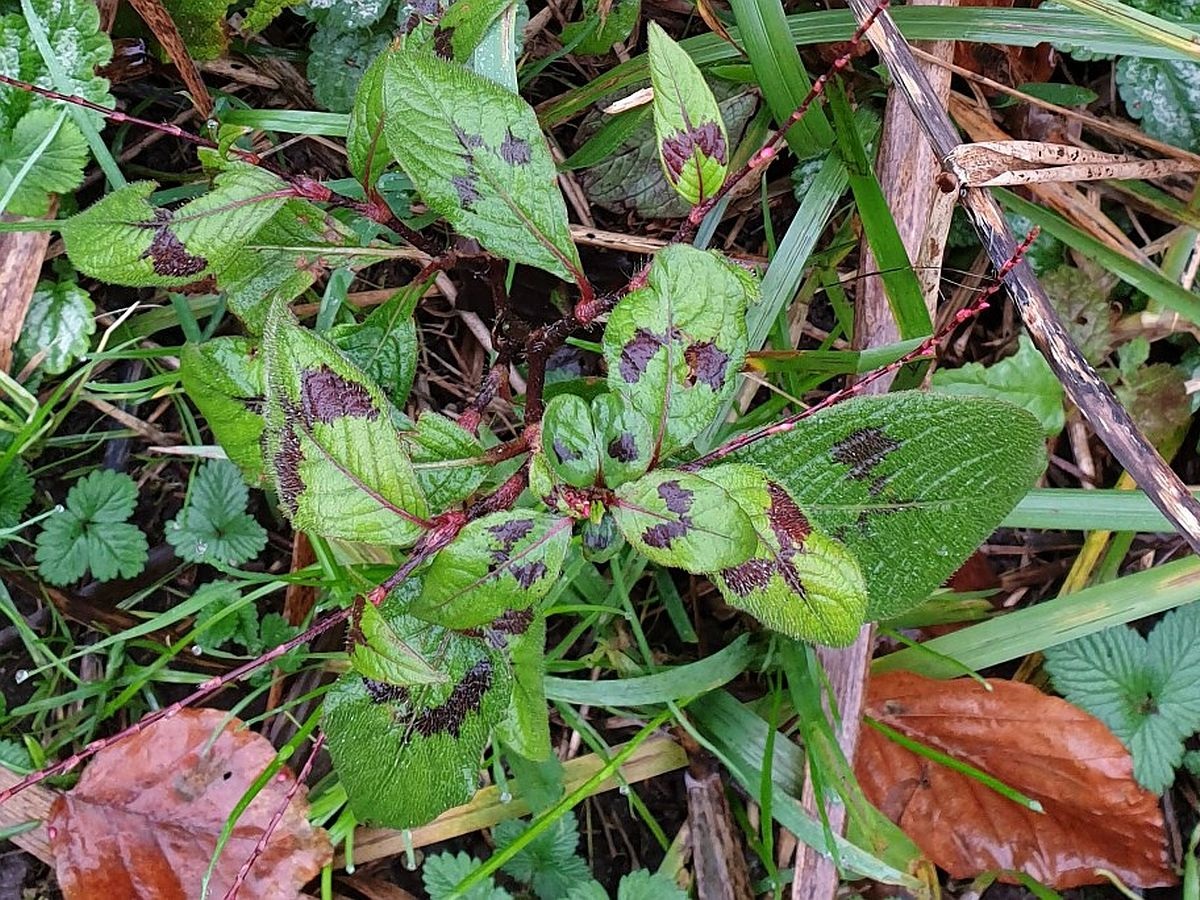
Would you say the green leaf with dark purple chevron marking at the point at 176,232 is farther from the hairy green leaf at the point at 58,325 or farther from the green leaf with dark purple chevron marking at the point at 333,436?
the hairy green leaf at the point at 58,325

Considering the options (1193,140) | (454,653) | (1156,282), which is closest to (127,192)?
(454,653)

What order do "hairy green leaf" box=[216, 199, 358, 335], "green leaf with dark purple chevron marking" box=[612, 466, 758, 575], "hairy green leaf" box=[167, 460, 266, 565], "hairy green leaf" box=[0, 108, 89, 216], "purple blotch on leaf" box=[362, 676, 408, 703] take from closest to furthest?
"green leaf with dark purple chevron marking" box=[612, 466, 758, 575]
"purple blotch on leaf" box=[362, 676, 408, 703]
"hairy green leaf" box=[216, 199, 358, 335]
"hairy green leaf" box=[0, 108, 89, 216]
"hairy green leaf" box=[167, 460, 266, 565]

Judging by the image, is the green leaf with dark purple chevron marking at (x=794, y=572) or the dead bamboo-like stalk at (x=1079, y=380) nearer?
the green leaf with dark purple chevron marking at (x=794, y=572)

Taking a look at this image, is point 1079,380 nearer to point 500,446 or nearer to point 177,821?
point 500,446

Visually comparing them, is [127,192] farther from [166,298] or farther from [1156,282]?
[1156,282]

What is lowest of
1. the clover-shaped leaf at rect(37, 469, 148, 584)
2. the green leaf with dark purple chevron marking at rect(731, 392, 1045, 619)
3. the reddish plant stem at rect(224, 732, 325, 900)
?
the clover-shaped leaf at rect(37, 469, 148, 584)

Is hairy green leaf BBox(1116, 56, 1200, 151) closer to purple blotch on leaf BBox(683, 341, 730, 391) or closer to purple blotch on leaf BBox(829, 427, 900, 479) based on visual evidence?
purple blotch on leaf BBox(829, 427, 900, 479)

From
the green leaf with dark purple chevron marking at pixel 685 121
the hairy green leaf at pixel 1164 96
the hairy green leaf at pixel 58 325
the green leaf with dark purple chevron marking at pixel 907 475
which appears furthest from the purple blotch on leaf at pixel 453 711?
the hairy green leaf at pixel 1164 96

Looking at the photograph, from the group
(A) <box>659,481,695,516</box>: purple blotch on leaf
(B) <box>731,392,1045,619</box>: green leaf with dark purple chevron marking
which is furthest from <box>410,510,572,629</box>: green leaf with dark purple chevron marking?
(B) <box>731,392,1045,619</box>: green leaf with dark purple chevron marking
